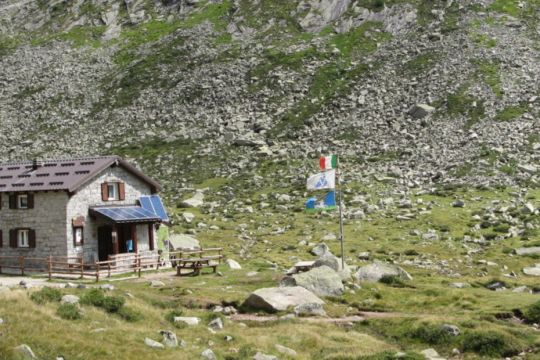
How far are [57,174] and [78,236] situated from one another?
17.5ft

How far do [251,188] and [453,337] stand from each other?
54070mm

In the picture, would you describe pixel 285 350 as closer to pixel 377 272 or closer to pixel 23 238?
pixel 377 272

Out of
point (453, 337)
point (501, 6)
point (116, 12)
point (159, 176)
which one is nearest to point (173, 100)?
point (159, 176)

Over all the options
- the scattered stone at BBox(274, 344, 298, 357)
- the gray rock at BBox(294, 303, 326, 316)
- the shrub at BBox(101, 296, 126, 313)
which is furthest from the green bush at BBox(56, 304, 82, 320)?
the gray rock at BBox(294, 303, 326, 316)

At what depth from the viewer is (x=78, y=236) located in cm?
5038

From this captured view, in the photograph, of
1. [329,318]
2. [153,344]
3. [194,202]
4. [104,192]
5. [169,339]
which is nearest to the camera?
[153,344]

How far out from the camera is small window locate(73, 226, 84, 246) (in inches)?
1975

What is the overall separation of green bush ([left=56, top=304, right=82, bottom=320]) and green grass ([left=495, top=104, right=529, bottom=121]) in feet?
233

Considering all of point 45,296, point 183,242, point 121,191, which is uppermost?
point 121,191

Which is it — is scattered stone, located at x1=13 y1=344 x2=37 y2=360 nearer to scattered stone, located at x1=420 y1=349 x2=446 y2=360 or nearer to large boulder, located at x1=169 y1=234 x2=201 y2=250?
scattered stone, located at x1=420 y1=349 x2=446 y2=360

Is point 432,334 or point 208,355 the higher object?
point 208,355

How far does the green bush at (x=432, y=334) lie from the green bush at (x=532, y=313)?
17.3 feet

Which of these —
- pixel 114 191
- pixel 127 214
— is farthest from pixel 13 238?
pixel 127 214

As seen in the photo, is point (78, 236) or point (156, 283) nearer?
point (156, 283)
